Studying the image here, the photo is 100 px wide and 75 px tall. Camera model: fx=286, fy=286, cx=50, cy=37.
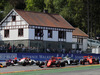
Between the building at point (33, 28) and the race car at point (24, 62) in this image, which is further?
the building at point (33, 28)

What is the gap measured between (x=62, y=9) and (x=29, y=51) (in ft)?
153

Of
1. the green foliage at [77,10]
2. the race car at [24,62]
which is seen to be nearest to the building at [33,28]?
the race car at [24,62]

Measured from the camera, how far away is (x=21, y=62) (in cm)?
3016

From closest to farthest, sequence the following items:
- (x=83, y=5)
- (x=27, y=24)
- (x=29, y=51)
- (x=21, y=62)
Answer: (x=21, y=62) < (x=29, y=51) < (x=27, y=24) < (x=83, y=5)

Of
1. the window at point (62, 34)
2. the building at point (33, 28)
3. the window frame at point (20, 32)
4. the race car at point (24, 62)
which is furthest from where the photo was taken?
the window at point (62, 34)

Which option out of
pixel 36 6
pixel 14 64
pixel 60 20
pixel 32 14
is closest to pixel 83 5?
pixel 36 6

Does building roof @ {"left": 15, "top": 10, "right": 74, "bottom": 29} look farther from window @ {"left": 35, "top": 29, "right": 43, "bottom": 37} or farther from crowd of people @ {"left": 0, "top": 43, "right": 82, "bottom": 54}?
crowd of people @ {"left": 0, "top": 43, "right": 82, "bottom": 54}

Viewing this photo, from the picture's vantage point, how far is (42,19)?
180ft

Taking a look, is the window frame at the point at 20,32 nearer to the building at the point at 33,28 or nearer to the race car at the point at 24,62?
the building at the point at 33,28

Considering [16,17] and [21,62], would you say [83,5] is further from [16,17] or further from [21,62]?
[21,62]

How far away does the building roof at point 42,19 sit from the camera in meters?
52.0

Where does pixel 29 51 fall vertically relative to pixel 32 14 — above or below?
below

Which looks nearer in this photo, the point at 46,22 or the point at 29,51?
the point at 29,51

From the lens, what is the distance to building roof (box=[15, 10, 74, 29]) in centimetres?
5200
